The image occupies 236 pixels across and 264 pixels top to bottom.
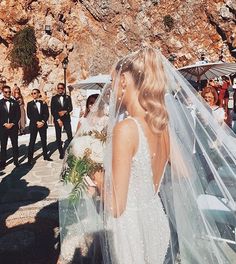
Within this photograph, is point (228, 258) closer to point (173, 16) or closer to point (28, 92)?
point (28, 92)

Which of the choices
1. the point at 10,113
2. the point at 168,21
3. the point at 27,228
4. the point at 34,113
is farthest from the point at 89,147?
the point at 168,21

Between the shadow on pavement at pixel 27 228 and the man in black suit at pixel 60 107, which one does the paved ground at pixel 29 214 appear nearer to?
the shadow on pavement at pixel 27 228

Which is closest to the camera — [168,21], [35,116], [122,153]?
[122,153]

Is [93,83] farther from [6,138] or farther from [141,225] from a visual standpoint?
[141,225]

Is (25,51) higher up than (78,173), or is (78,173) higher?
(25,51)

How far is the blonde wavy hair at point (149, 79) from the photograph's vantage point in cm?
202

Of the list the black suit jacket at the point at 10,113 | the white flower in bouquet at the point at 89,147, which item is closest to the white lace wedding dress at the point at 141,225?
the white flower in bouquet at the point at 89,147

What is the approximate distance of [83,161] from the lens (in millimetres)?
2746

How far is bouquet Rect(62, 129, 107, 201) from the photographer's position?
106 inches

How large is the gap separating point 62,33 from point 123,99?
2216 cm

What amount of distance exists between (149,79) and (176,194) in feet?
2.80

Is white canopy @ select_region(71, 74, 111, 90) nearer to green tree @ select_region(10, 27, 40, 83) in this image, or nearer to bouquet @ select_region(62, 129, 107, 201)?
bouquet @ select_region(62, 129, 107, 201)

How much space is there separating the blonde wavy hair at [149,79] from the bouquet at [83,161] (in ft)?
2.52

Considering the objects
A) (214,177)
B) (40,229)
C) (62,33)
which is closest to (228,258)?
(214,177)
